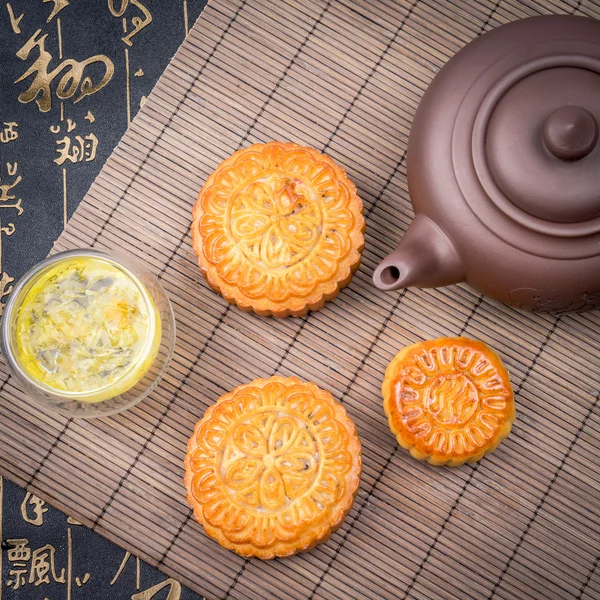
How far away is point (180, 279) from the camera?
4.96 ft

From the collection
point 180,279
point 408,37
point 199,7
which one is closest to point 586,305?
point 408,37

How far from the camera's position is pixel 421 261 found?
1.18 metres

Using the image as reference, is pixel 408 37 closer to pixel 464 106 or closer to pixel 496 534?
pixel 464 106

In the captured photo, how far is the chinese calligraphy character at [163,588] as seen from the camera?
1.53 meters

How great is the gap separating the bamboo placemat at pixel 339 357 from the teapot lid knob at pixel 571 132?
49cm

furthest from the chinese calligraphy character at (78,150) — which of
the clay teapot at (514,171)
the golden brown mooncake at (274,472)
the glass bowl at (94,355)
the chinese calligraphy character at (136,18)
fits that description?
the clay teapot at (514,171)

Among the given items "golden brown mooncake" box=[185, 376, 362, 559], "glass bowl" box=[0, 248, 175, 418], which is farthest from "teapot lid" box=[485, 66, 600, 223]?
"glass bowl" box=[0, 248, 175, 418]

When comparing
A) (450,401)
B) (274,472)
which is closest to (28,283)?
(274,472)

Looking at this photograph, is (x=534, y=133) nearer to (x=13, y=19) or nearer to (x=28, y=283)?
(x=28, y=283)

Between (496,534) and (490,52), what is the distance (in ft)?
3.11

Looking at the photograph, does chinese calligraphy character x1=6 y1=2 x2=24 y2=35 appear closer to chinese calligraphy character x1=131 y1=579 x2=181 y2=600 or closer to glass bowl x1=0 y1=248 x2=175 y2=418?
glass bowl x1=0 y1=248 x2=175 y2=418

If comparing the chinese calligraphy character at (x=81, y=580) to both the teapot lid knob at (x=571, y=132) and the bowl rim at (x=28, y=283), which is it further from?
the teapot lid knob at (x=571, y=132)

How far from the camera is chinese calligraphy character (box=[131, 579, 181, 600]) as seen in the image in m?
1.53

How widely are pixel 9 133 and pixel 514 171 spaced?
1187 mm
